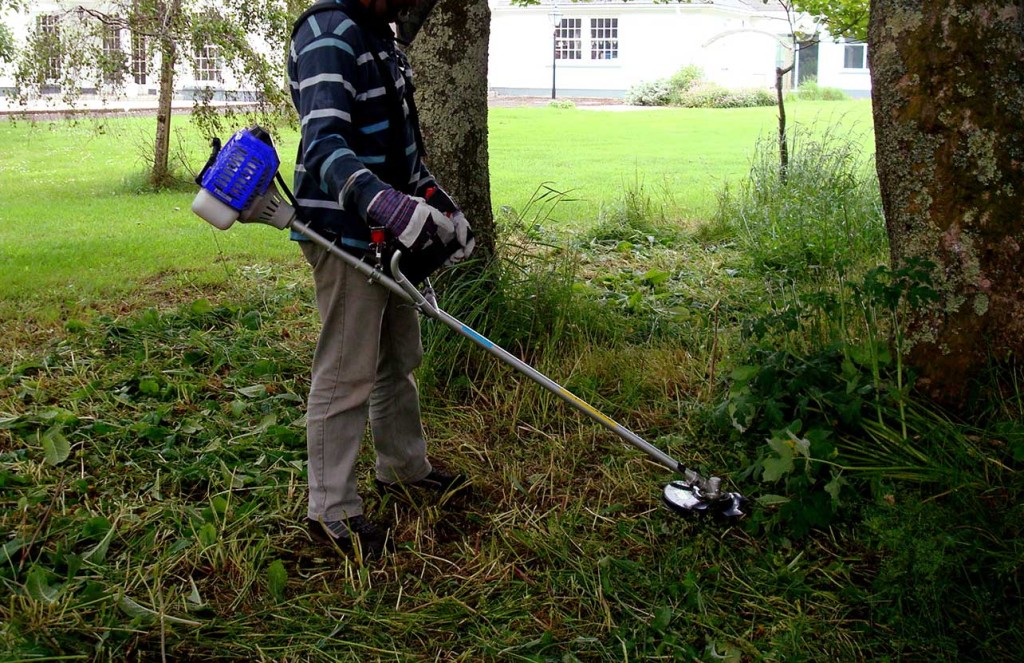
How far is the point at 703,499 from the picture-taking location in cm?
352

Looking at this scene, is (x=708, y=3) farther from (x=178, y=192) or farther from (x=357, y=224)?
(x=357, y=224)

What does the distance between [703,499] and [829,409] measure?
2.01ft

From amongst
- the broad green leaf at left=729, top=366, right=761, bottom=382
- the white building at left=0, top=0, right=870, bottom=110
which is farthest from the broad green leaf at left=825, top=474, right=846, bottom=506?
the white building at left=0, top=0, right=870, bottom=110

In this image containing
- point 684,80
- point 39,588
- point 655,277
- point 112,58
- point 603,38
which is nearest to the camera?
point 39,588

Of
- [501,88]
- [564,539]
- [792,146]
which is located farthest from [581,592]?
[501,88]

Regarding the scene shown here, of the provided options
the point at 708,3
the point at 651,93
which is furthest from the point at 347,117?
the point at 708,3

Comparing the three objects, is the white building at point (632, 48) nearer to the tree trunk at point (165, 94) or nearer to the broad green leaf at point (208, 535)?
the tree trunk at point (165, 94)

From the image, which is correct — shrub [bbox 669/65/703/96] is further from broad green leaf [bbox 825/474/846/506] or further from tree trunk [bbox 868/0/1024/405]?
broad green leaf [bbox 825/474/846/506]

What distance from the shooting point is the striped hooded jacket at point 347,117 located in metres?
3.00

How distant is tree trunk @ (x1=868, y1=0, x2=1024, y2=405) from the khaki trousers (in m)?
1.91

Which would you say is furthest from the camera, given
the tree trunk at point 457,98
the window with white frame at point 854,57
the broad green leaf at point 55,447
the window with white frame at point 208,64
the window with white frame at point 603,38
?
the window with white frame at point 854,57

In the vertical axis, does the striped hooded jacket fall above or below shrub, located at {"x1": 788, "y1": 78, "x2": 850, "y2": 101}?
below

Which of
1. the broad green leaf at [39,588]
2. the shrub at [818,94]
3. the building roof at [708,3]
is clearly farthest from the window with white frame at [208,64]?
the building roof at [708,3]

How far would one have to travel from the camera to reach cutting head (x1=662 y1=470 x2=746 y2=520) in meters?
3.51
